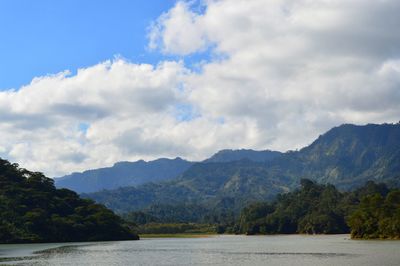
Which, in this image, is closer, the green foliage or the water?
the water

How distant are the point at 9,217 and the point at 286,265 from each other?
13301cm

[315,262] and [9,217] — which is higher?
[9,217]

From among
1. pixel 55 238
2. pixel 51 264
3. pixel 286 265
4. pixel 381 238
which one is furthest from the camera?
pixel 55 238

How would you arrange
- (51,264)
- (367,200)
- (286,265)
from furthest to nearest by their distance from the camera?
(367,200) < (51,264) < (286,265)

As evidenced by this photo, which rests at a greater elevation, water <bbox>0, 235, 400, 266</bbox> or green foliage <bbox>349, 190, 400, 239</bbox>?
green foliage <bbox>349, 190, 400, 239</bbox>

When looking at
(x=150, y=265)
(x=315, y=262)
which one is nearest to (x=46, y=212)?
(x=150, y=265)

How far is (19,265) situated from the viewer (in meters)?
83.3

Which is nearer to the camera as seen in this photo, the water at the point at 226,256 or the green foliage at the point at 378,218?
the water at the point at 226,256

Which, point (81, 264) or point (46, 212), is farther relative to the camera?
point (46, 212)

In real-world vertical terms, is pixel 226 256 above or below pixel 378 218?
below

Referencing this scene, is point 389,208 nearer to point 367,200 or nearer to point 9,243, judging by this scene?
point 367,200

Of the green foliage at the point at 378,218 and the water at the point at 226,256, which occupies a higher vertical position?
the green foliage at the point at 378,218

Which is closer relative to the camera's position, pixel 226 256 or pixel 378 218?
pixel 226 256

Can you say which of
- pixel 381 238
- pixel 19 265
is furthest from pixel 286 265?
pixel 381 238
